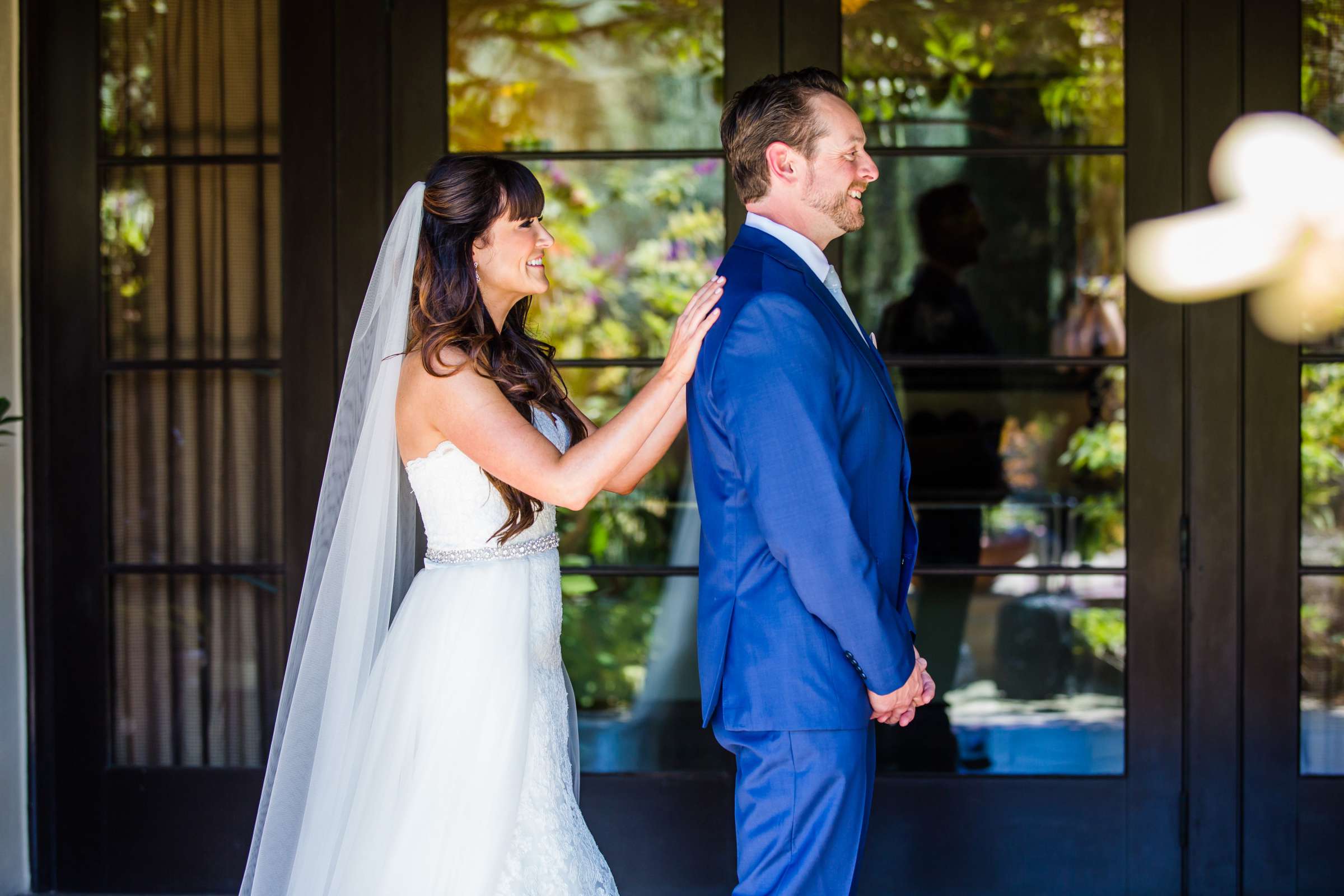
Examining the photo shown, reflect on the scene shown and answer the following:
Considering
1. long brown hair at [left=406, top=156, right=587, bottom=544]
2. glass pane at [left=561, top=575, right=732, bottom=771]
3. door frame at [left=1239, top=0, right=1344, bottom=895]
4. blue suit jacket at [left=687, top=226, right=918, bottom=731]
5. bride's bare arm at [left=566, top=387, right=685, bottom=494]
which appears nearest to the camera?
blue suit jacket at [left=687, top=226, right=918, bottom=731]

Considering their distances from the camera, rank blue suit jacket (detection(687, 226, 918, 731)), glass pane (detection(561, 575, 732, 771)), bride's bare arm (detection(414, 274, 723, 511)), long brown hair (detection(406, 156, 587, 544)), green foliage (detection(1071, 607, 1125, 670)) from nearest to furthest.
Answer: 1. blue suit jacket (detection(687, 226, 918, 731))
2. bride's bare arm (detection(414, 274, 723, 511))
3. long brown hair (detection(406, 156, 587, 544))
4. green foliage (detection(1071, 607, 1125, 670))
5. glass pane (detection(561, 575, 732, 771))

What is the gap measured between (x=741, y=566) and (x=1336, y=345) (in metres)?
2.02

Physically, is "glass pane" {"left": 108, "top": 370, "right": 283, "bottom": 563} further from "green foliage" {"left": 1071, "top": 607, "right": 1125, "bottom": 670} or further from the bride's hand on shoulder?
"green foliage" {"left": 1071, "top": 607, "right": 1125, "bottom": 670}

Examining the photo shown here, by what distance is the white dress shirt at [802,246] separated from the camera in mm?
2160

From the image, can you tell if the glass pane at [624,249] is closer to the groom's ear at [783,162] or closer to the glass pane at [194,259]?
→ the glass pane at [194,259]

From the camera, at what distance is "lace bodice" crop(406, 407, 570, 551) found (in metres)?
2.40

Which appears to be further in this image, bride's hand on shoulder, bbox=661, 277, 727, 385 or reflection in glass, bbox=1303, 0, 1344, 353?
reflection in glass, bbox=1303, 0, 1344, 353

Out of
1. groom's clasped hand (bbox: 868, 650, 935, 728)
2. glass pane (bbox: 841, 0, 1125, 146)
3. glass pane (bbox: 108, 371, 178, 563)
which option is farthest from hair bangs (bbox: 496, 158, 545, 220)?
glass pane (bbox: 108, 371, 178, 563)

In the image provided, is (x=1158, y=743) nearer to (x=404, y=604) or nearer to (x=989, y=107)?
(x=989, y=107)

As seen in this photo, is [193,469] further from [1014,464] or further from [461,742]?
[1014,464]

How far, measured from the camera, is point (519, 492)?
2430mm

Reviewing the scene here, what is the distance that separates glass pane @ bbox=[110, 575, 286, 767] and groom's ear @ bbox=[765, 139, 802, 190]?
1.93m

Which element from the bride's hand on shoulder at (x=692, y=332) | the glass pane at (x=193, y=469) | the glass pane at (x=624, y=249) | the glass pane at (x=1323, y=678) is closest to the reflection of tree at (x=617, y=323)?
the glass pane at (x=624, y=249)

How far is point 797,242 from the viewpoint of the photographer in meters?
Result: 2.17
